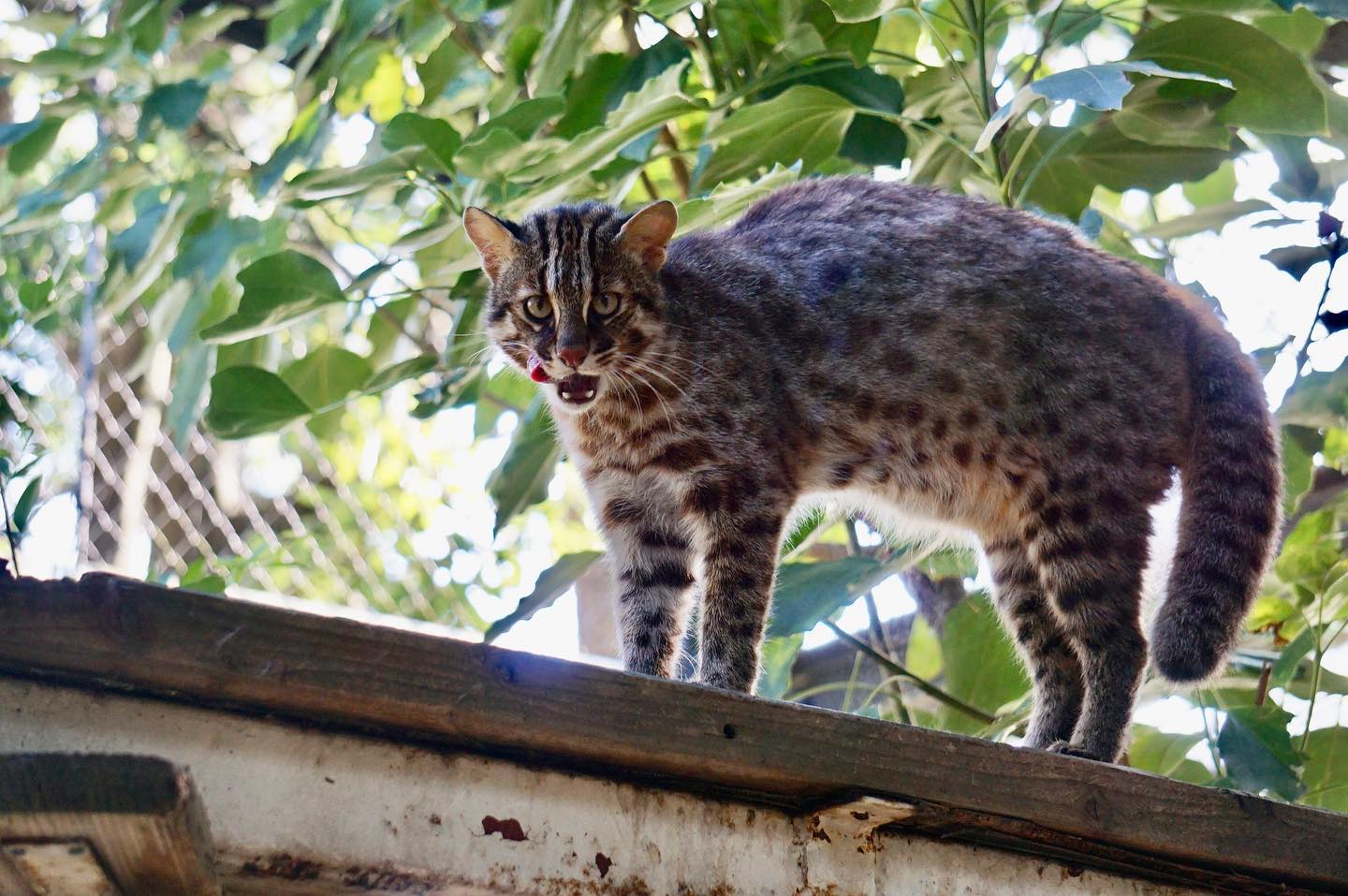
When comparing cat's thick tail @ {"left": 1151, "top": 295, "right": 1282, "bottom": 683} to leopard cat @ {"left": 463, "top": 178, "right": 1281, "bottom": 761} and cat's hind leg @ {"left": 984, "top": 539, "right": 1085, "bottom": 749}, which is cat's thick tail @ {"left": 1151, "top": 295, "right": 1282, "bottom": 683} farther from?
cat's hind leg @ {"left": 984, "top": 539, "right": 1085, "bottom": 749}

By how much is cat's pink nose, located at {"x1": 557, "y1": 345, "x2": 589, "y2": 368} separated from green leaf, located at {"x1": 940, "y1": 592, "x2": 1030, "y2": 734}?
1.01 m

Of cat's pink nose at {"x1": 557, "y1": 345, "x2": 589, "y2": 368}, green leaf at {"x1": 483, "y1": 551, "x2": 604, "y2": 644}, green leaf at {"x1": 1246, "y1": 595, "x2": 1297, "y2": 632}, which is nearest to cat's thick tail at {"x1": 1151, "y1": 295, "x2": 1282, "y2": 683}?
green leaf at {"x1": 1246, "y1": 595, "x2": 1297, "y2": 632}

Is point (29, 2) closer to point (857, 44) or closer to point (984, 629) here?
point (857, 44)

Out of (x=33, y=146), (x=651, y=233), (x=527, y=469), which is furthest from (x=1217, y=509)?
(x=33, y=146)

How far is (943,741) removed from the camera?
203 cm

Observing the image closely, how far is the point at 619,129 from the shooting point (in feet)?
9.66

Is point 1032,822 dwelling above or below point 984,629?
below

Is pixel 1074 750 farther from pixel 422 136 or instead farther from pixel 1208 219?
pixel 422 136

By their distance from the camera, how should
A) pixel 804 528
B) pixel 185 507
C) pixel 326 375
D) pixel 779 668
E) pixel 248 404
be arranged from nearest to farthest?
pixel 248 404 → pixel 779 668 → pixel 326 375 → pixel 804 528 → pixel 185 507

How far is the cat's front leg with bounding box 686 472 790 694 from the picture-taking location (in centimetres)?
295

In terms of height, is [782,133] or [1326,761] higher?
[782,133]

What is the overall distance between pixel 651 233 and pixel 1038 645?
123 cm

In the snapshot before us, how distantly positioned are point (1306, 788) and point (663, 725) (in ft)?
5.83

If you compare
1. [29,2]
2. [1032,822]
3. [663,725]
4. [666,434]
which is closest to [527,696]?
[663,725]
